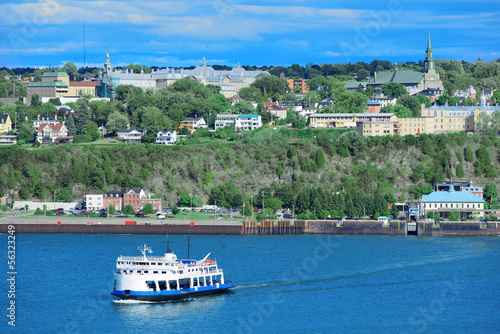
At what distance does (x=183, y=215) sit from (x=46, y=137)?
88.1 feet

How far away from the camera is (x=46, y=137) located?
301 ft

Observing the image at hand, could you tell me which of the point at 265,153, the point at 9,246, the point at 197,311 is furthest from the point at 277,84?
the point at 197,311

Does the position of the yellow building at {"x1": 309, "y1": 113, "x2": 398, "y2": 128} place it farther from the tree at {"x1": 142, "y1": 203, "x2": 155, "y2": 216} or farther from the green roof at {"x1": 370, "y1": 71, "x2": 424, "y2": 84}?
the tree at {"x1": 142, "y1": 203, "x2": 155, "y2": 216}

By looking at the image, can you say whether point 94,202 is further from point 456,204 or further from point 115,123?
point 456,204

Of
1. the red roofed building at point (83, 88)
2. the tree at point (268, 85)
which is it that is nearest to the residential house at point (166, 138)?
the red roofed building at point (83, 88)

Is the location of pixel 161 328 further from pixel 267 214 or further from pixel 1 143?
pixel 1 143

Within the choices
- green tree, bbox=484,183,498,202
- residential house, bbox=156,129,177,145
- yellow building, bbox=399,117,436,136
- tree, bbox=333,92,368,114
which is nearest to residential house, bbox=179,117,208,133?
residential house, bbox=156,129,177,145

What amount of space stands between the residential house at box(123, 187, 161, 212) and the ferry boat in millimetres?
29197

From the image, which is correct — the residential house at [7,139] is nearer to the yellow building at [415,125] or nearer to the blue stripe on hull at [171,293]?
the yellow building at [415,125]

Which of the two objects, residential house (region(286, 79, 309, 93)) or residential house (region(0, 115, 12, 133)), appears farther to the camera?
residential house (region(286, 79, 309, 93))

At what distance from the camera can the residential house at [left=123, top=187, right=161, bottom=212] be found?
242ft

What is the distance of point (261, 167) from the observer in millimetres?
82312

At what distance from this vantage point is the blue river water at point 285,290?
39.4m

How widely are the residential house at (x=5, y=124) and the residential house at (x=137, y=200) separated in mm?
27876
